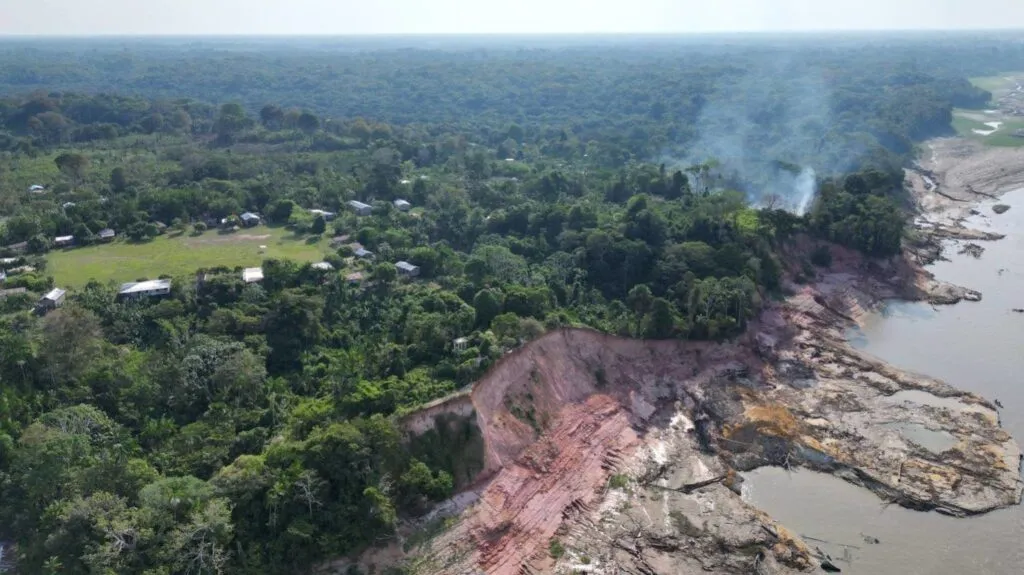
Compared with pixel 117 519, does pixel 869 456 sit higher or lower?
lower

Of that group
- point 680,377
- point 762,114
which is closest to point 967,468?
point 680,377

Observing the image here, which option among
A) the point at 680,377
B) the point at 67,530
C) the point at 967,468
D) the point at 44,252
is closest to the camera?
the point at 67,530

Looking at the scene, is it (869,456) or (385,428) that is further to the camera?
(869,456)

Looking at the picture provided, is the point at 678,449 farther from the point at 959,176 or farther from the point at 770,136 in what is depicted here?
the point at 770,136

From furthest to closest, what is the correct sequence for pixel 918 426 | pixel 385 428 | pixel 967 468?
1. pixel 918 426
2. pixel 967 468
3. pixel 385 428

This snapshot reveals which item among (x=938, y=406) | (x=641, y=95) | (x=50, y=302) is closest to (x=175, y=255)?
(x=50, y=302)

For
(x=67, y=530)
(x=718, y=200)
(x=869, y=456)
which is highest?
(x=718, y=200)

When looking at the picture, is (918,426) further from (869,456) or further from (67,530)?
(67,530)

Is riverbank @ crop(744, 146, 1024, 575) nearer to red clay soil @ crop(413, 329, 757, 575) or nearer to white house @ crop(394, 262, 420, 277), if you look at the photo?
red clay soil @ crop(413, 329, 757, 575)

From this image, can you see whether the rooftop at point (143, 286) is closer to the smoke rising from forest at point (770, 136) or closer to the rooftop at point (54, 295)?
the rooftop at point (54, 295)
